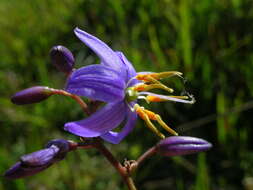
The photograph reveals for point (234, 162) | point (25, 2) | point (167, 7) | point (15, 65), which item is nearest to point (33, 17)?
point (25, 2)

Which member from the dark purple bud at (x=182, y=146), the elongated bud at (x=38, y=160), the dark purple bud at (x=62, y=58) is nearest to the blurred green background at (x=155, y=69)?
the dark purple bud at (x=182, y=146)

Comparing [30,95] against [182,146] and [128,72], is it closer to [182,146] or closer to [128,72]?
[128,72]

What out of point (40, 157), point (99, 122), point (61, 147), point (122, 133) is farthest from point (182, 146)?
point (40, 157)

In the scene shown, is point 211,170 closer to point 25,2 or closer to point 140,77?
point 140,77

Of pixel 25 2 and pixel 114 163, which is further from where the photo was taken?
pixel 25 2

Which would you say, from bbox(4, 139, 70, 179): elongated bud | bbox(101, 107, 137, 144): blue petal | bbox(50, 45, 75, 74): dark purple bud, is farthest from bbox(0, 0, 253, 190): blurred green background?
bbox(50, 45, 75, 74): dark purple bud
